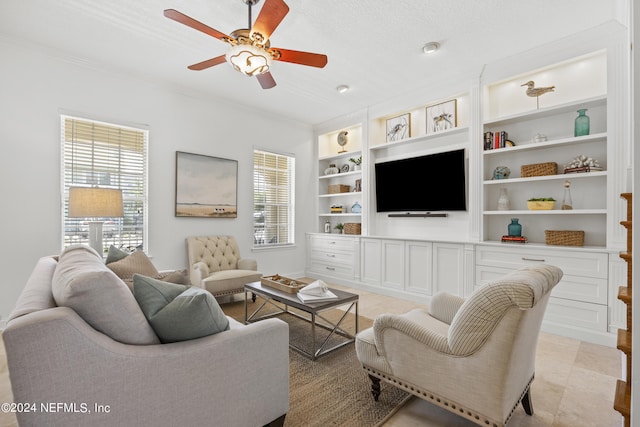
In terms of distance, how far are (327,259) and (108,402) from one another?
445 centimetres

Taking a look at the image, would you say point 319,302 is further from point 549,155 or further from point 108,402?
point 549,155

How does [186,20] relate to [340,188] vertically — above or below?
A: above

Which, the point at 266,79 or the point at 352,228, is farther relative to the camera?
the point at 352,228

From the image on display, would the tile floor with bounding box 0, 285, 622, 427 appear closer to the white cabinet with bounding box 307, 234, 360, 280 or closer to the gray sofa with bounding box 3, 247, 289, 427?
the gray sofa with bounding box 3, 247, 289, 427

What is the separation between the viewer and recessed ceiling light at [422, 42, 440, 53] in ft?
10.5

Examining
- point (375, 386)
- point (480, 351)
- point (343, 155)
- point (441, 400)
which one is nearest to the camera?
point (480, 351)

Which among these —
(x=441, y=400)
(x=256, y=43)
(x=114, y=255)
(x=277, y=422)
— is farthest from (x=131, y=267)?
(x=441, y=400)

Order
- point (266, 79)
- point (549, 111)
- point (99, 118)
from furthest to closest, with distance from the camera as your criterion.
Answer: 1. point (99, 118)
2. point (549, 111)
3. point (266, 79)

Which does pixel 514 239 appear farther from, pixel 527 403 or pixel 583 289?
pixel 527 403

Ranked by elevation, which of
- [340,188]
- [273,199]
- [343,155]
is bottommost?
[273,199]

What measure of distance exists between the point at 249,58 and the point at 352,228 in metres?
3.41

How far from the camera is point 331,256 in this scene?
17.8 feet

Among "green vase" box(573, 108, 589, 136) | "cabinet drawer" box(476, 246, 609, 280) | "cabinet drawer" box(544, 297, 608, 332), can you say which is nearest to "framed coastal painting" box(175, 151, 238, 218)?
"cabinet drawer" box(476, 246, 609, 280)

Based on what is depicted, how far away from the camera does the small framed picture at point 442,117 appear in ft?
13.6
